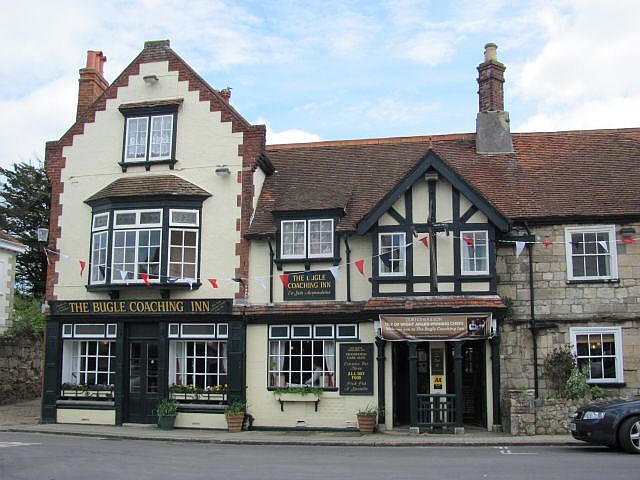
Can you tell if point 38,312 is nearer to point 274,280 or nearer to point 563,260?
point 274,280

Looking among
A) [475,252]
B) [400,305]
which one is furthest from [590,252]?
[400,305]

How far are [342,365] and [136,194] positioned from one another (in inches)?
307

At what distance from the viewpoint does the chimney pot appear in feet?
77.6

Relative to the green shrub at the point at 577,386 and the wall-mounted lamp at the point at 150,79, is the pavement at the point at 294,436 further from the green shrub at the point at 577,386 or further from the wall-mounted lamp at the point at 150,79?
the wall-mounted lamp at the point at 150,79

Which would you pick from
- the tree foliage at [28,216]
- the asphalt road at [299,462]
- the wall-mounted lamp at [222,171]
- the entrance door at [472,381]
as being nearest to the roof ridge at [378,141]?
the wall-mounted lamp at [222,171]

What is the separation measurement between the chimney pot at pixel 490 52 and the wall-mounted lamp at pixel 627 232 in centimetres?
730

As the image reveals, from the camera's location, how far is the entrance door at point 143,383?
21.4 m

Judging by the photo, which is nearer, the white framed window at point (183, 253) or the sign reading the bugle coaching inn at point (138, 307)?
the sign reading the bugle coaching inn at point (138, 307)

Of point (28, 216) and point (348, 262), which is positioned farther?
point (28, 216)

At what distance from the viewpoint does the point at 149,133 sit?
22562 millimetres

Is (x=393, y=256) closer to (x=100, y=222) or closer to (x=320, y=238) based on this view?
(x=320, y=238)

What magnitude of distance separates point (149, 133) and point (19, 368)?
11451 millimetres

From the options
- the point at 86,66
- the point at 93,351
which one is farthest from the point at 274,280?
the point at 86,66

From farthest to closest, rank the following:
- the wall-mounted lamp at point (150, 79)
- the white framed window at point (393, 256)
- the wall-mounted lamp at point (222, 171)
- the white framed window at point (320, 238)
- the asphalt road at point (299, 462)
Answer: the wall-mounted lamp at point (150, 79) < the wall-mounted lamp at point (222, 171) < the white framed window at point (320, 238) < the white framed window at point (393, 256) < the asphalt road at point (299, 462)
